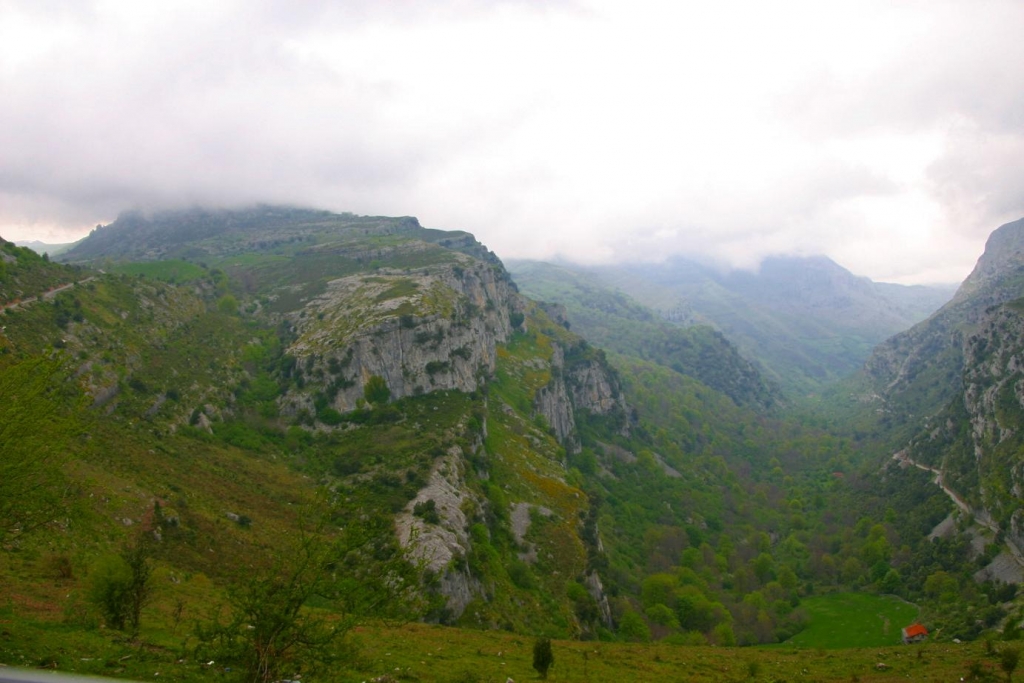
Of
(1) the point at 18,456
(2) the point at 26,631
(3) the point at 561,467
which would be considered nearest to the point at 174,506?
(2) the point at 26,631

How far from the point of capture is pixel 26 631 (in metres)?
22.4

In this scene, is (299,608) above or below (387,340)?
below

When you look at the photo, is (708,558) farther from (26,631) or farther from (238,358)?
(26,631)

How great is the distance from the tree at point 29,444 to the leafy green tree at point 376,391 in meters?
76.6

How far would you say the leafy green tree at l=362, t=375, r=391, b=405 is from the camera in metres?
97.9

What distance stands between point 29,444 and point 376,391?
80873 mm

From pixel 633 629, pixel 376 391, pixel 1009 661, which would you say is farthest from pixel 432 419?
pixel 1009 661

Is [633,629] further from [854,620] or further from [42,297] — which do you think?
[42,297]

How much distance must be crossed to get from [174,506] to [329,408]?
1733 inches

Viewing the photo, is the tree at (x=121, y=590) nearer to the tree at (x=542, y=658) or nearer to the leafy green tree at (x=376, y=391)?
the tree at (x=542, y=658)

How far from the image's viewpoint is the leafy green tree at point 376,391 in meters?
97.9

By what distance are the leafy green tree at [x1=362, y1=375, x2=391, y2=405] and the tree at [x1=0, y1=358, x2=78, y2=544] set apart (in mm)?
76553

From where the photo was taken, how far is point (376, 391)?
99000 millimetres

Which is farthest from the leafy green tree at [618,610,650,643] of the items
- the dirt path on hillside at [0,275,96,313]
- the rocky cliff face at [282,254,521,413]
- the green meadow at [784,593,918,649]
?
the dirt path on hillside at [0,275,96,313]
